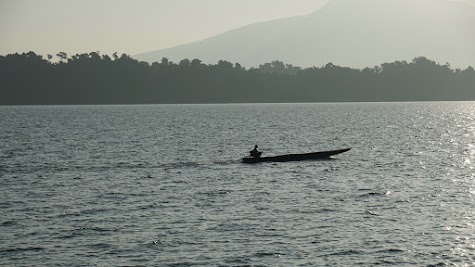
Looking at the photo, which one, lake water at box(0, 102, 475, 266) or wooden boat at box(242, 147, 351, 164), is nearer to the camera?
lake water at box(0, 102, 475, 266)

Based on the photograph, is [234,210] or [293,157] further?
[293,157]

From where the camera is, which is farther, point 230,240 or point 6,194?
point 6,194

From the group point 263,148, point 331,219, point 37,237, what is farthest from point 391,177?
point 263,148

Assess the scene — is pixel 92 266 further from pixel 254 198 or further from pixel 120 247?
pixel 254 198

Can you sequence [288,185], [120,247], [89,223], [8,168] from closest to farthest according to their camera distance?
[120,247] < [89,223] < [288,185] < [8,168]

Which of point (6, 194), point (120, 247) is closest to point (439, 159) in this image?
point (6, 194)

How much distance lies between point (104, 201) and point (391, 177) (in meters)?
27.0

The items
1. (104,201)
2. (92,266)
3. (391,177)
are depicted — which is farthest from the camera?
(391,177)

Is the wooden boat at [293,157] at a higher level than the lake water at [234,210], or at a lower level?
higher

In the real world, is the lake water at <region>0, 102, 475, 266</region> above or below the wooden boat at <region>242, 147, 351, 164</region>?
below

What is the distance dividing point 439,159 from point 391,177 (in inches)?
815

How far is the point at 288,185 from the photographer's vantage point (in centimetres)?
6375

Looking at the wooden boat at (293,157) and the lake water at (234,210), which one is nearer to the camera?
the lake water at (234,210)

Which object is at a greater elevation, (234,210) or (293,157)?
(293,157)
